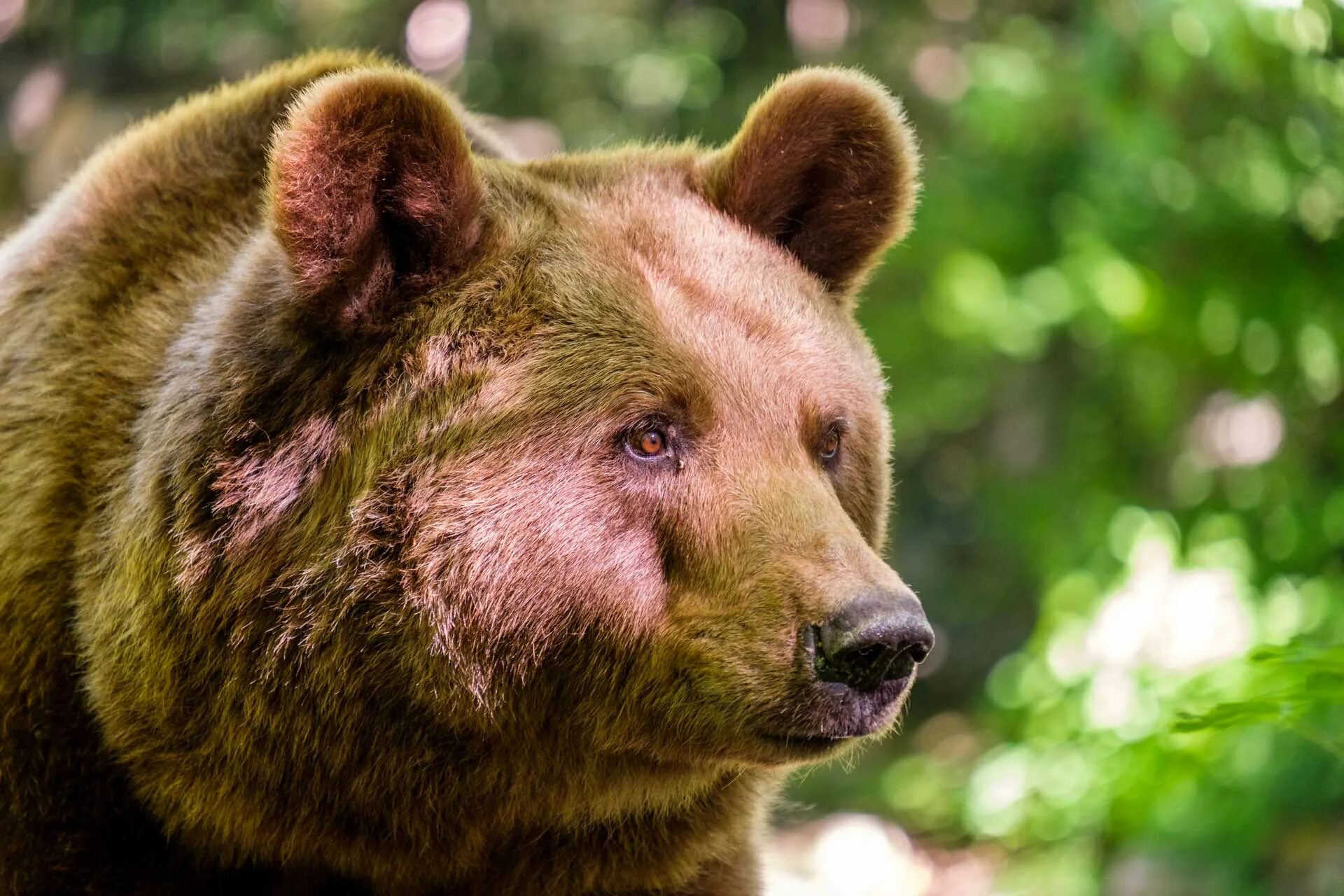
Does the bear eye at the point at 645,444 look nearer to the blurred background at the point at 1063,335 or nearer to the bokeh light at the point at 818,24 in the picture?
the blurred background at the point at 1063,335

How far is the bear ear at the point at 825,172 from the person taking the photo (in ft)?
11.9

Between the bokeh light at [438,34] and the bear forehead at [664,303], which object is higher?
the bear forehead at [664,303]

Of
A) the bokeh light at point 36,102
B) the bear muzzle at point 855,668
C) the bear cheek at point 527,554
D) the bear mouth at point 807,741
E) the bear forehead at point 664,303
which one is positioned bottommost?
the bokeh light at point 36,102

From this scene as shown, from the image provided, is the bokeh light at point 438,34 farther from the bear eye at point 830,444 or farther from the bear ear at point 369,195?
the bear eye at point 830,444

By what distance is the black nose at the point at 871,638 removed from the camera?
280 cm

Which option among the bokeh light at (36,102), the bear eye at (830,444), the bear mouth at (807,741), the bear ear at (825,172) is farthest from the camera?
the bokeh light at (36,102)

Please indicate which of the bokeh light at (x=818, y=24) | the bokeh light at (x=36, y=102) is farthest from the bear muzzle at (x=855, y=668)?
the bokeh light at (x=36, y=102)

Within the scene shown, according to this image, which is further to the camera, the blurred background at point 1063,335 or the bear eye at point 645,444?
the blurred background at point 1063,335

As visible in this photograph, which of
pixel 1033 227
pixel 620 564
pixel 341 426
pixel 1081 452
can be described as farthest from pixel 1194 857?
pixel 341 426

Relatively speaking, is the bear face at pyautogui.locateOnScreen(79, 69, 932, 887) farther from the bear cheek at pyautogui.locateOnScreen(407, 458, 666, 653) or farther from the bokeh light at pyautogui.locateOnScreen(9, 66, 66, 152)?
the bokeh light at pyautogui.locateOnScreen(9, 66, 66, 152)

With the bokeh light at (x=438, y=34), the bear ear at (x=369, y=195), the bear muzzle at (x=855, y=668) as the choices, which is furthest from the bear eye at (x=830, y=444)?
the bokeh light at (x=438, y=34)

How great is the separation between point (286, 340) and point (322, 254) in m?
0.25

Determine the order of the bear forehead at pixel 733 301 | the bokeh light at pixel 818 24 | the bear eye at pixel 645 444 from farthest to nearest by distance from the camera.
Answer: the bokeh light at pixel 818 24, the bear forehead at pixel 733 301, the bear eye at pixel 645 444

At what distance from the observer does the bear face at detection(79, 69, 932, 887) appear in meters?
3.00
